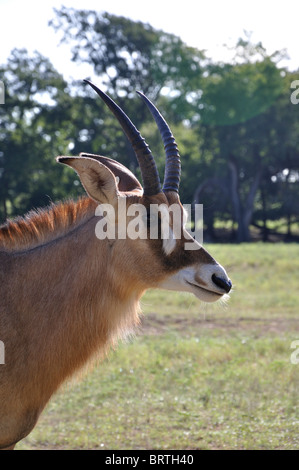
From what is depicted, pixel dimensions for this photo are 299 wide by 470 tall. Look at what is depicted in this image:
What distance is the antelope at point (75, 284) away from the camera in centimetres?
383

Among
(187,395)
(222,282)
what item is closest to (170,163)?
(222,282)

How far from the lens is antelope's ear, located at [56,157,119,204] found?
3742mm


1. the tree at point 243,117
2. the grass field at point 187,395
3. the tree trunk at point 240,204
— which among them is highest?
the tree at point 243,117

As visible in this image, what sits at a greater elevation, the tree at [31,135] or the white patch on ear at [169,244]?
the tree at [31,135]

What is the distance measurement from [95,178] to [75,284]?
708 mm

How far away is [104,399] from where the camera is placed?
7758mm

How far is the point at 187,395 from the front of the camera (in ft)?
25.7

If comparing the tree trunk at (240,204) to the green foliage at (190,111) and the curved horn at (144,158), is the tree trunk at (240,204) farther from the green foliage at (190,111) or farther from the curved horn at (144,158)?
the curved horn at (144,158)

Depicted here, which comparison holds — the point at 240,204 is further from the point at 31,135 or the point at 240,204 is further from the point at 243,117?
the point at 31,135

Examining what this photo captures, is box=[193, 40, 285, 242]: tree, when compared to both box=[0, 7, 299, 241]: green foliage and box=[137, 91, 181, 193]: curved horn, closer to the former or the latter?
box=[0, 7, 299, 241]: green foliage

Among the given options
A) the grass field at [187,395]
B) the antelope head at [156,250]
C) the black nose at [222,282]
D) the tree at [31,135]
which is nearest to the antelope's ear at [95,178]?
the antelope head at [156,250]

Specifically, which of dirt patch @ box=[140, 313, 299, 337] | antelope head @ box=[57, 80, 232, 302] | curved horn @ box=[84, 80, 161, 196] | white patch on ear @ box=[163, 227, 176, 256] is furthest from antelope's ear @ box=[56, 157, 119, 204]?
dirt patch @ box=[140, 313, 299, 337]

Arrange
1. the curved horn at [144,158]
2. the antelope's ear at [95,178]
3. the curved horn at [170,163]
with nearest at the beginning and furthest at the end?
the antelope's ear at [95,178]
the curved horn at [144,158]
the curved horn at [170,163]

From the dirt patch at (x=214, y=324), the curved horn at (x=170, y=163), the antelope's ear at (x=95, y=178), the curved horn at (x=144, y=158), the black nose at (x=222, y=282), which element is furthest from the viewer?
the dirt patch at (x=214, y=324)
